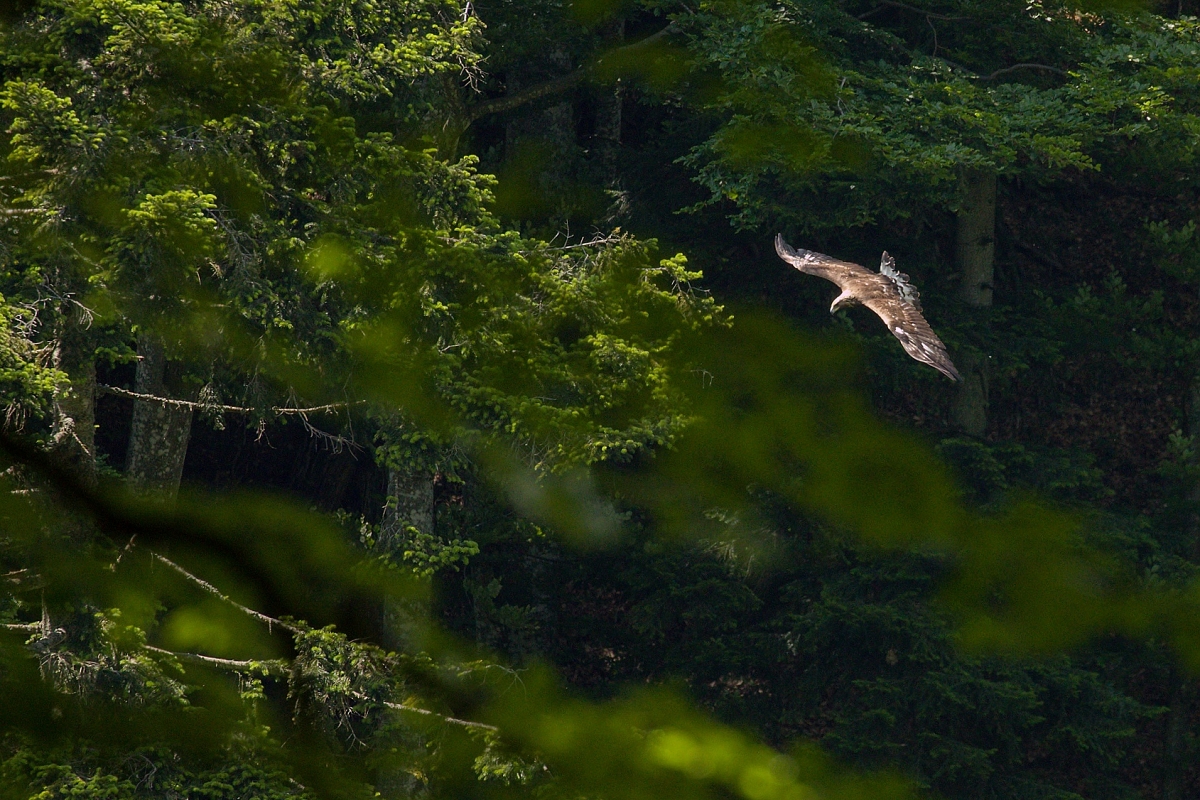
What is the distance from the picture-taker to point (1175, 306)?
613 inches

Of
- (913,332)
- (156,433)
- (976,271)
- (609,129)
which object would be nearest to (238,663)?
(156,433)

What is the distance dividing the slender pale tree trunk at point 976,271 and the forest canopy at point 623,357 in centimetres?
5

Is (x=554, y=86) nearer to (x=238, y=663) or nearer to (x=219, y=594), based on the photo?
(x=238, y=663)

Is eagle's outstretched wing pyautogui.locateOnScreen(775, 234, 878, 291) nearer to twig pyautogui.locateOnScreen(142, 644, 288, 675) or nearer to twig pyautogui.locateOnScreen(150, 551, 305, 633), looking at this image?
twig pyautogui.locateOnScreen(142, 644, 288, 675)

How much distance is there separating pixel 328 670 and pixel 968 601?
5.63 metres

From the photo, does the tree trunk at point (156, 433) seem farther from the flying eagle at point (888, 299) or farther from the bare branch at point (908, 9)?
the bare branch at point (908, 9)

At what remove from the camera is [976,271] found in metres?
13.9

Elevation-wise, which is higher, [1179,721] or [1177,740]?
[1179,721]

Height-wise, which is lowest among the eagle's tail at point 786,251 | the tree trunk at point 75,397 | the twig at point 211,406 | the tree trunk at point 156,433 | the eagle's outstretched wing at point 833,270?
the tree trunk at point 156,433

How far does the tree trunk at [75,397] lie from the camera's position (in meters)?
7.89

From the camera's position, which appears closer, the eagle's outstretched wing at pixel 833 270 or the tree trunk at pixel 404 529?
the eagle's outstretched wing at pixel 833 270

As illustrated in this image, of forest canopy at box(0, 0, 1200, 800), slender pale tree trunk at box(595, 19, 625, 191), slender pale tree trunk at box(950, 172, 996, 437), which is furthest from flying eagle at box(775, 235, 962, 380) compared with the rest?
slender pale tree trunk at box(950, 172, 996, 437)

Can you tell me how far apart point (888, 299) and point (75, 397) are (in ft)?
15.2

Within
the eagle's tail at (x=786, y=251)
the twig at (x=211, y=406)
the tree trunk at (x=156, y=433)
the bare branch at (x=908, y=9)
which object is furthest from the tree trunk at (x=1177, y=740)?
the tree trunk at (x=156, y=433)
